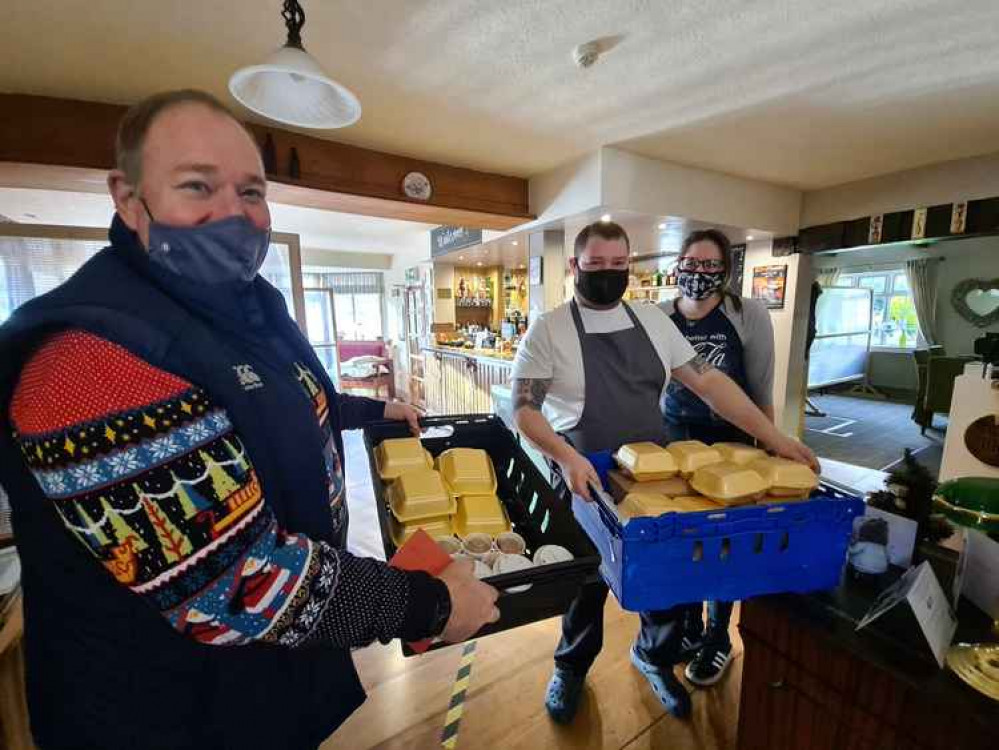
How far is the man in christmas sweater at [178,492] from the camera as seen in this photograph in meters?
0.44

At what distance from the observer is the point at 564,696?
151 centimetres

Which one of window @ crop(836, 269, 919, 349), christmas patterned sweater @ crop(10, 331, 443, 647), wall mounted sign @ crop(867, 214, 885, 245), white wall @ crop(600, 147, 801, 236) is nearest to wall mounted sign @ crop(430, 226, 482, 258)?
white wall @ crop(600, 147, 801, 236)

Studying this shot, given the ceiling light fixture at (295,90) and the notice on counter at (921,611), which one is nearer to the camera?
the notice on counter at (921,611)

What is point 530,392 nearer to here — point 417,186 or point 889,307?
point 417,186

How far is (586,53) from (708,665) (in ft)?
8.56

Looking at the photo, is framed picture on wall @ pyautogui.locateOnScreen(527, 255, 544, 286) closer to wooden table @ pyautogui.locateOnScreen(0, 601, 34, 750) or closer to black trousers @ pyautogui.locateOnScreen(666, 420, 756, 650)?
black trousers @ pyautogui.locateOnScreen(666, 420, 756, 650)

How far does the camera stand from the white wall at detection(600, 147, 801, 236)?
309 cm

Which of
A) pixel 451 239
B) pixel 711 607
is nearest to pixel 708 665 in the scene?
pixel 711 607

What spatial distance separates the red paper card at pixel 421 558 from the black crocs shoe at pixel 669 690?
4.41ft

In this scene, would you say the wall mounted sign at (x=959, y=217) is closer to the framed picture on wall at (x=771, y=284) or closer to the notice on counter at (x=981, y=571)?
the framed picture on wall at (x=771, y=284)

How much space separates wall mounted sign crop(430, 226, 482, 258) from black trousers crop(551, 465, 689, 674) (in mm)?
4243

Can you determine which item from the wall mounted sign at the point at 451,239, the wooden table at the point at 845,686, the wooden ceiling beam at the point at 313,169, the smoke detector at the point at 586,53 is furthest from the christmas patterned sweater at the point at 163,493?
the wall mounted sign at the point at 451,239

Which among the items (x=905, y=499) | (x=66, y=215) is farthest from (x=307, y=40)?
(x=66, y=215)

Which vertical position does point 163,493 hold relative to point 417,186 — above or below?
below
